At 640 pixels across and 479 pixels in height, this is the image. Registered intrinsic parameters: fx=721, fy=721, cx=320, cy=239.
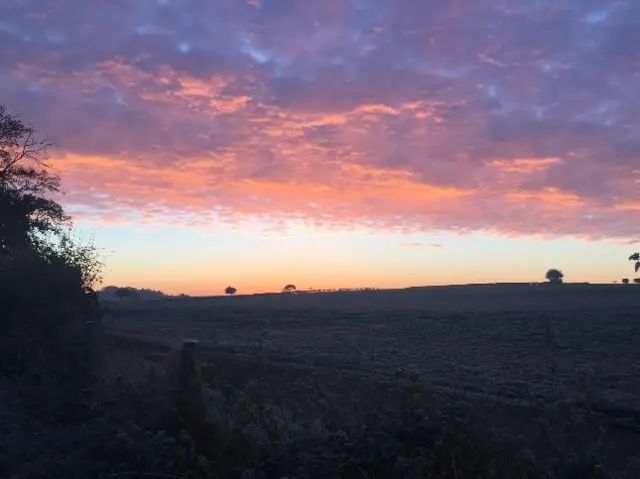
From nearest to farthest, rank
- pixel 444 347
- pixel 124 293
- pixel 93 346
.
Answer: pixel 93 346
pixel 444 347
pixel 124 293

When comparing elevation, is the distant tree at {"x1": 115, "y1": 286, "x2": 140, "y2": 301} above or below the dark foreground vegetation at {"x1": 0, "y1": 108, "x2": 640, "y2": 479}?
above

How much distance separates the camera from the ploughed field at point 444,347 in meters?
22.9

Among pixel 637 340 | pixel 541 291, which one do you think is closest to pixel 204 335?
pixel 637 340

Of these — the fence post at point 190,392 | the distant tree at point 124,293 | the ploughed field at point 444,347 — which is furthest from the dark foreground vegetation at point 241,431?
the distant tree at point 124,293

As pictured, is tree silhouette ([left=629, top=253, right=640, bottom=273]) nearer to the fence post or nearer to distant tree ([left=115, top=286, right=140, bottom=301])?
distant tree ([left=115, top=286, right=140, bottom=301])

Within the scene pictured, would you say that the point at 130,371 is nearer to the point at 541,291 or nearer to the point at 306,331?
the point at 306,331

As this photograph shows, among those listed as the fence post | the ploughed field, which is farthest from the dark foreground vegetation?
the ploughed field

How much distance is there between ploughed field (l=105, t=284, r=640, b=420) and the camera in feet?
75.2

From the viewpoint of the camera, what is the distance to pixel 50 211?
105 ft

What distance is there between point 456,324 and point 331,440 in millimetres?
45006

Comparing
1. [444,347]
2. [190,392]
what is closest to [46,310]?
[190,392]

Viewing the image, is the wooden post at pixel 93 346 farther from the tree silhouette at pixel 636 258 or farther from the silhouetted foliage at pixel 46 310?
the tree silhouette at pixel 636 258

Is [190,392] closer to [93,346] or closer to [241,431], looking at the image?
[241,431]

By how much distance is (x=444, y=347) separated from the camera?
3797 centimetres
